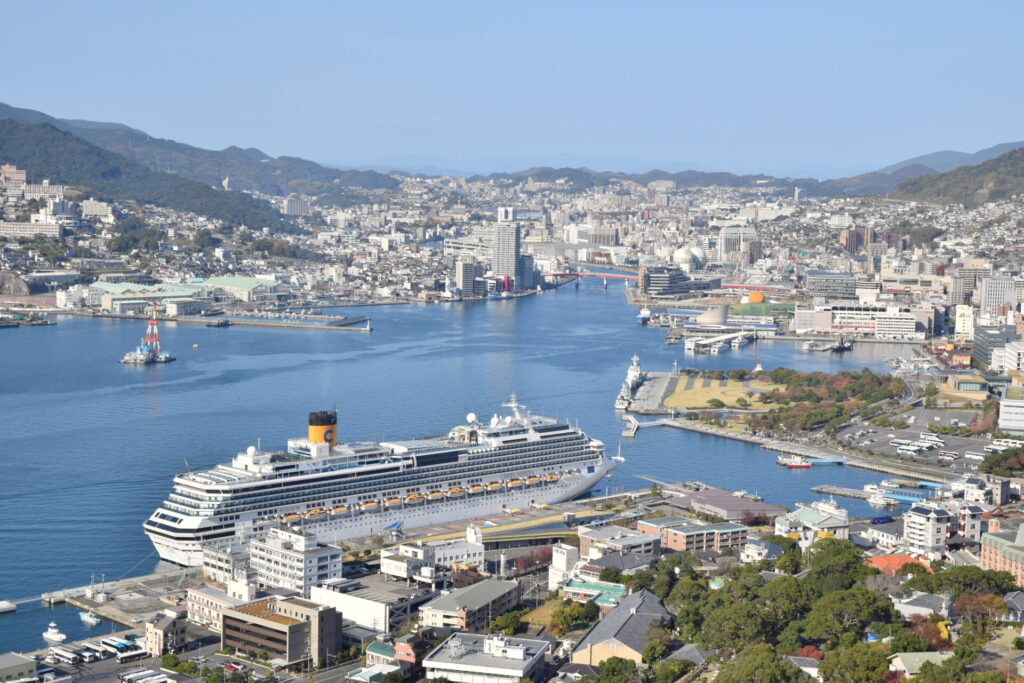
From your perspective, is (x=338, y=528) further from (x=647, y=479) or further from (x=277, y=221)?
(x=277, y=221)

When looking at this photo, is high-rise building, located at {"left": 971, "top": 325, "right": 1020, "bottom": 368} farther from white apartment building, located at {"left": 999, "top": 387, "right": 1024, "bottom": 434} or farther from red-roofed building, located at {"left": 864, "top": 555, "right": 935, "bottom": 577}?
red-roofed building, located at {"left": 864, "top": 555, "right": 935, "bottom": 577}

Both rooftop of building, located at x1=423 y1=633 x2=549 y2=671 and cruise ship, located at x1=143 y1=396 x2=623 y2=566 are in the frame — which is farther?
cruise ship, located at x1=143 y1=396 x2=623 y2=566

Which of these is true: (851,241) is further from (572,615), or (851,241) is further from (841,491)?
(572,615)

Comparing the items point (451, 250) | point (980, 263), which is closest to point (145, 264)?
point (451, 250)

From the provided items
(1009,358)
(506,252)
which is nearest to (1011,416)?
(1009,358)

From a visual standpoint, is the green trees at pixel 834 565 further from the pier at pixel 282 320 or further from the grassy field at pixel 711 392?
the pier at pixel 282 320

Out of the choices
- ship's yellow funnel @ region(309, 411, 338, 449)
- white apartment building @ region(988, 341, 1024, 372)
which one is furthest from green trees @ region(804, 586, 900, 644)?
white apartment building @ region(988, 341, 1024, 372)
